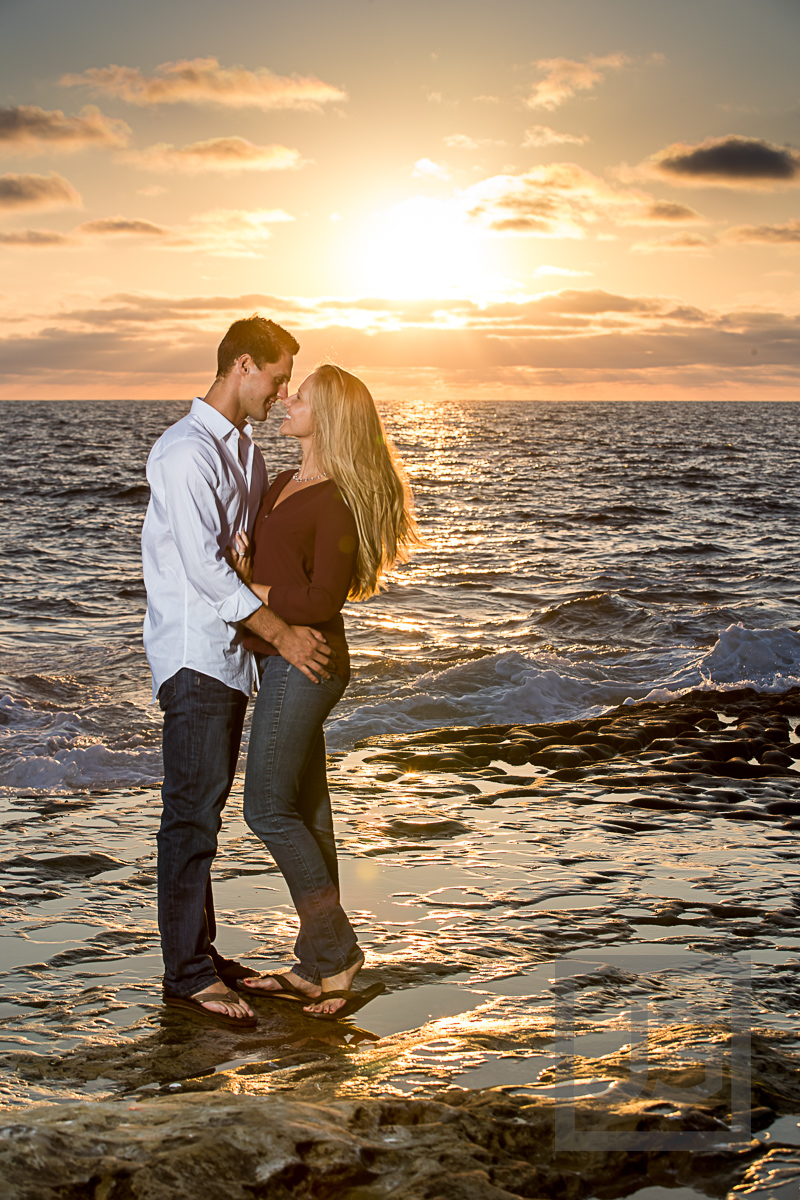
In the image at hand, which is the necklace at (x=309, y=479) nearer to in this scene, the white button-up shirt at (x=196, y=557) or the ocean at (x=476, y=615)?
the white button-up shirt at (x=196, y=557)

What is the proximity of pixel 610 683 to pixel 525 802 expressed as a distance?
4349 millimetres

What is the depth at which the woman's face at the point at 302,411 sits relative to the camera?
11.5ft

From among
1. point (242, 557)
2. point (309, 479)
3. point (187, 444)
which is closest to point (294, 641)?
point (242, 557)

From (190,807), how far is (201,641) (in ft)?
1.92

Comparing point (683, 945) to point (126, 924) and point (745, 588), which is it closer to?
point (126, 924)

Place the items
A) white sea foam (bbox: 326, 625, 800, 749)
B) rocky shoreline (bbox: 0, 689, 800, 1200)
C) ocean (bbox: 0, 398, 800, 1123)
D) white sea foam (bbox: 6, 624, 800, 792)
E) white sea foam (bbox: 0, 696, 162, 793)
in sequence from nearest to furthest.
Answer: rocky shoreline (bbox: 0, 689, 800, 1200) → ocean (bbox: 0, 398, 800, 1123) → white sea foam (bbox: 0, 696, 162, 793) → white sea foam (bbox: 6, 624, 800, 792) → white sea foam (bbox: 326, 625, 800, 749)

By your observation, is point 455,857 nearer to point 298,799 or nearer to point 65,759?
point 298,799

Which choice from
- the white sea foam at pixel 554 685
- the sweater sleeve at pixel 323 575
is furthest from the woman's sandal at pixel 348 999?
the white sea foam at pixel 554 685

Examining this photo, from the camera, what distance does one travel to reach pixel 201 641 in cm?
339

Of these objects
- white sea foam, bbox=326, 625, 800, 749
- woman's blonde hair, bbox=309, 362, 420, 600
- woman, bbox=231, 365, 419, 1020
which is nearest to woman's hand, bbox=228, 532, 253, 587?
woman, bbox=231, 365, 419, 1020

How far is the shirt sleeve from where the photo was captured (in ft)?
10.9

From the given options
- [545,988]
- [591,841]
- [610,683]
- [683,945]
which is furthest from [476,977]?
[610,683]

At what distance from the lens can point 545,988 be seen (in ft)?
11.8

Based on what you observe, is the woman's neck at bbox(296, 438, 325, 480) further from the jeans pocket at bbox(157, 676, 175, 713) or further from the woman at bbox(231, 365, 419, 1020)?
the jeans pocket at bbox(157, 676, 175, 713)
